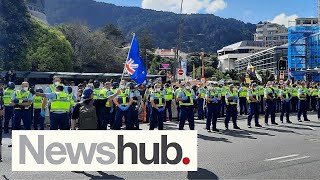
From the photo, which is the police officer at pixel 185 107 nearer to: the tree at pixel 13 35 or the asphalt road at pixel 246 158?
the asphalt road at pixel 246 158

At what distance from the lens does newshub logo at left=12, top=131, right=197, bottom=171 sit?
26.9ft

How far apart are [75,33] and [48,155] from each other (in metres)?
60.5

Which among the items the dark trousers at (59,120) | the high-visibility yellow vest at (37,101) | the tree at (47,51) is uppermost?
the tree at (47,51)

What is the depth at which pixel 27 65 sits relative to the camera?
45031 millimetres

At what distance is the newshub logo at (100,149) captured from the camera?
8.21 metres

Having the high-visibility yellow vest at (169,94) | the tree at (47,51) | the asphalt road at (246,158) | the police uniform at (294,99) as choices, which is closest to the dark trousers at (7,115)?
the asphalt road at (246,158)

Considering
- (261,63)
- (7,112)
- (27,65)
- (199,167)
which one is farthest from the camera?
(261,63)

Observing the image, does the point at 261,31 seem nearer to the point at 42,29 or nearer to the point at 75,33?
the point at 75,33

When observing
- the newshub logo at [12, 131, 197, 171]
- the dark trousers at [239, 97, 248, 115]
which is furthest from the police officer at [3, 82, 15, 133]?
the dark trousers at [239, 97, 248, 115]

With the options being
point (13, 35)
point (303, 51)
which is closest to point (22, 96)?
point (13, 35)

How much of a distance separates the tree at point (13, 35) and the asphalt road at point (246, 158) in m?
30.4

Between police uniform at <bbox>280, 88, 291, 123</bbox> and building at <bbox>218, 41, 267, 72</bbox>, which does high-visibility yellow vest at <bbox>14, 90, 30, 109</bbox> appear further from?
building at <bbox>218, 41, 267, 72</bbox>

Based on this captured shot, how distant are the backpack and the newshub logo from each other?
0.64m

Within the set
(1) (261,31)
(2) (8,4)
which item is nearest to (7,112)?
(2) (8,4)
